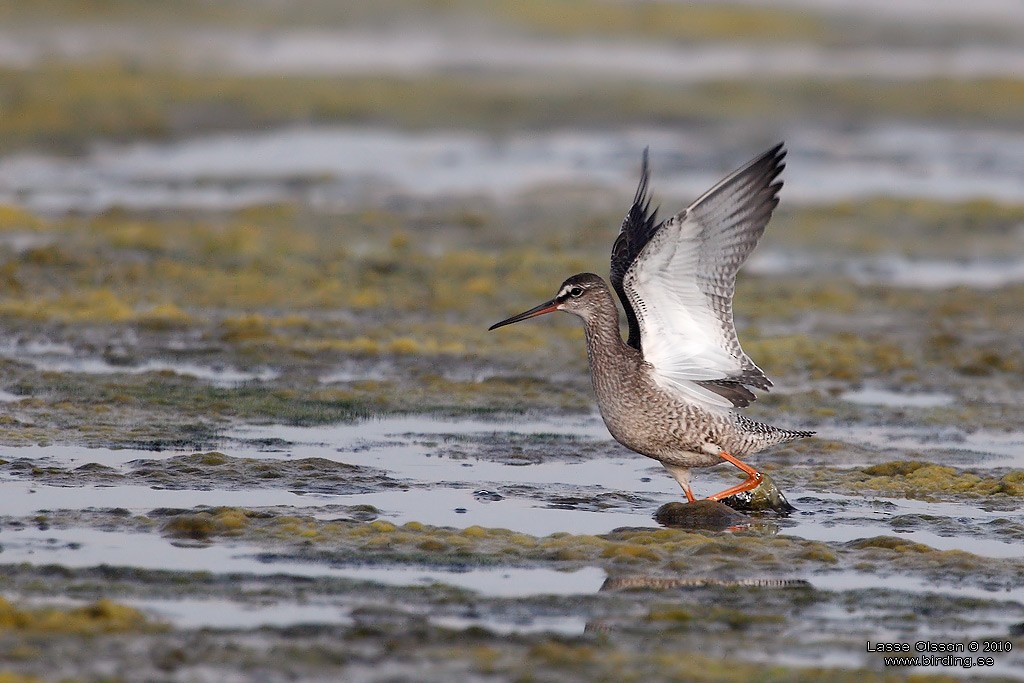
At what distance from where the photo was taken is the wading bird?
25.4 feet

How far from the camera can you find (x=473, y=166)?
19891mm

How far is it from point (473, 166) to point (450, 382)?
9.80 metres

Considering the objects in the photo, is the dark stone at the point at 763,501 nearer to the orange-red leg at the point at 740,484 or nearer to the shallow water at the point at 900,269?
the orange-red leg at the point at 740,484

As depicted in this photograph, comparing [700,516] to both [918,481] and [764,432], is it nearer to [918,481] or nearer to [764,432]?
[764,432]

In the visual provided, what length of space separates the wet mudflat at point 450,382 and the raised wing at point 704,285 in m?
0.65

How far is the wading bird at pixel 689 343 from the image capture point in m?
7.73

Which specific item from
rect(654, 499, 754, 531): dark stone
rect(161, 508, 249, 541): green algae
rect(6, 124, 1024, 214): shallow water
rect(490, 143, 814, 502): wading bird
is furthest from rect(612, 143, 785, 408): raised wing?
rect(6, 124, 1024, 214): shallow water

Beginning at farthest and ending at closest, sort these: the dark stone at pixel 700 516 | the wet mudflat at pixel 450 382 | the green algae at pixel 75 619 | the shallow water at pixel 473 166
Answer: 1. the shallow water at pixel 473 166
2. the dark stone at pixel 700 516
3. the wet mudflat at pixel 450 382
4. the green algae at pixel 75 619

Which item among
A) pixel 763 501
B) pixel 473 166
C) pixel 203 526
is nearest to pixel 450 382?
pixel 763 501

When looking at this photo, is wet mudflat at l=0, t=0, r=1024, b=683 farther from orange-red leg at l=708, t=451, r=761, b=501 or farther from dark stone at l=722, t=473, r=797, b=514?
orange-red leg at l=708, t=451, r=761, b=501

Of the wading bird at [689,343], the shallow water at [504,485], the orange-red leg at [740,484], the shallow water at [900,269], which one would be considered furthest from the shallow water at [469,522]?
the shallow water at [900,269]

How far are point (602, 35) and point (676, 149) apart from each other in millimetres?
10157

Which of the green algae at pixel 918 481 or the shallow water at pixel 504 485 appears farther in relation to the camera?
the green algae at pixel 918 481

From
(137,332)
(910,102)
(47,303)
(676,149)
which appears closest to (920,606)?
(137,332)
